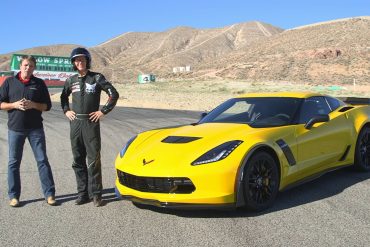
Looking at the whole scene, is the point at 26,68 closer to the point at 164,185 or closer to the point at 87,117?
the point at 87,117

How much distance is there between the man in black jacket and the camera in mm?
5543

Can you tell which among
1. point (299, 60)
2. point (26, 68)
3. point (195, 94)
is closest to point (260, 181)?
point (26, 68)

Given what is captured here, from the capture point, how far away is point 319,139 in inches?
244

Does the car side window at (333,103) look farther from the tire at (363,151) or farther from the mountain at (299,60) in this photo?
the mountain at (299,60)

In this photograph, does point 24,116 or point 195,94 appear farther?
point 195,94

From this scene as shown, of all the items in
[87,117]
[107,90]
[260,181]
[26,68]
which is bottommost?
[260,181]

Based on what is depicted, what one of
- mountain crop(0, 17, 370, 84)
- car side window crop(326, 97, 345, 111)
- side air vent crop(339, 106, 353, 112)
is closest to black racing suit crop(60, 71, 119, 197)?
car side window crop(326, 97, 345, 111)

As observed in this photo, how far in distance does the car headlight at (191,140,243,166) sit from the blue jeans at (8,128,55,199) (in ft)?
6.40

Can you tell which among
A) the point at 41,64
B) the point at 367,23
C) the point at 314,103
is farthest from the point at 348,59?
the point at 314,103

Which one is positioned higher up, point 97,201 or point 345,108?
point 345,108

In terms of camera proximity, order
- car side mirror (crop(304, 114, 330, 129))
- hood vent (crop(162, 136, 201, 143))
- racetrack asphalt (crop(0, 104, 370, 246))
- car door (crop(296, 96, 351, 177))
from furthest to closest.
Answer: car side mirror (crop(304, 114, 330, 129)) < car door (crop(296, 96, 351, 177)) < hood vent (crop(162, 136, 201, 143)) < racetrack asphalt (crop(0, 104, 370, 246))

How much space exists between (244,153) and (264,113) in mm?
1345

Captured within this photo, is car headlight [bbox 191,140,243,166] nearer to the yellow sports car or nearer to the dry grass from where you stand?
the yellow sports car

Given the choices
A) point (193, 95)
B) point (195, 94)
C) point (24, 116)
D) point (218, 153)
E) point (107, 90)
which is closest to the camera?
point (218, 153)
